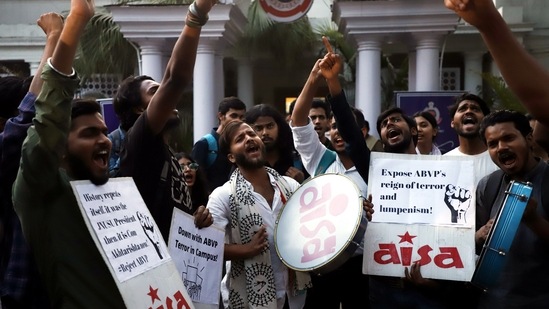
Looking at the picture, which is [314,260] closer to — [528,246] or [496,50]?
[528,246]

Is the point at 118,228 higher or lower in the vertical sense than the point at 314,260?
higher

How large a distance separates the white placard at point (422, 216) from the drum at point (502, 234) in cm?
52

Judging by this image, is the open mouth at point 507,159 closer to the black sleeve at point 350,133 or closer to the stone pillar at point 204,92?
the black sleeve at point 350,133

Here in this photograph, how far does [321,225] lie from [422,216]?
1.89ft

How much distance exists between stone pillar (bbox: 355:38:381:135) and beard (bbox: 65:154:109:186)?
8.52 m

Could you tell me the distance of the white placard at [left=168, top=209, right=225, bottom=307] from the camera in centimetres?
383

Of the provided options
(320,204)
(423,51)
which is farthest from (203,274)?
(423,51)

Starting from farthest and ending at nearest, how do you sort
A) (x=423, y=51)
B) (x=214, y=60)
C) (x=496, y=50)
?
(x=214, y=60)
(x=423, y=51)
(x=496, y=50)

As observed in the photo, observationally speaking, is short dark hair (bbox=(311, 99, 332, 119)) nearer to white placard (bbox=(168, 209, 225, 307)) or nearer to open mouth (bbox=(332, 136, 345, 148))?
open mouth (bbox=(332, 136, 345, 148))

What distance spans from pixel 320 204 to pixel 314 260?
1.29 ft

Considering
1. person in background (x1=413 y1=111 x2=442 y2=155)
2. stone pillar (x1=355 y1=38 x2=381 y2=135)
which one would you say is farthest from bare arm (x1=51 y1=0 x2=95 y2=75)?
stone pillar (x1=355 y1=38 x2=381 y2=135)

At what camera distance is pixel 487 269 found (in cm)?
358

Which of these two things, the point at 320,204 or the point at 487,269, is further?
the point at 320,204

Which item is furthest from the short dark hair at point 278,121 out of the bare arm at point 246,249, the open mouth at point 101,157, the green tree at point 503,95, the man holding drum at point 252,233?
the green tree at point 503,95
